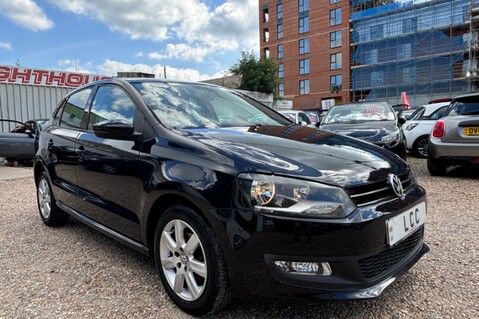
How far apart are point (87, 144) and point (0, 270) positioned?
123 cm

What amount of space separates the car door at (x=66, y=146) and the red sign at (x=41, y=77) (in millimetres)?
9787

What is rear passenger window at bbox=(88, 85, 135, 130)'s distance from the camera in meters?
2.82

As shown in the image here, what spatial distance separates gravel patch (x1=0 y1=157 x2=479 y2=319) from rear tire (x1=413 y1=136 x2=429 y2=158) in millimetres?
5523

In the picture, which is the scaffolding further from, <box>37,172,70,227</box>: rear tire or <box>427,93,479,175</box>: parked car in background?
<box>37,172,70,227</box>: rear tire

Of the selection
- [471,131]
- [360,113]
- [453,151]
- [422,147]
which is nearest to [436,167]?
[453,151]

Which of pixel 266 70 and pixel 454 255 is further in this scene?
pixel 266 70

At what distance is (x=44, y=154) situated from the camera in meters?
4.00

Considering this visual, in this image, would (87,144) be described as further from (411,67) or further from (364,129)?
(411,67)

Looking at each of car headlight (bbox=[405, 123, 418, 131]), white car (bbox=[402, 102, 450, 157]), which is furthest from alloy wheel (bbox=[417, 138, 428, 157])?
car headlight (bbox=[405, 123, 418, 131])

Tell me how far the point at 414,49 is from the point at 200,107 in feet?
136

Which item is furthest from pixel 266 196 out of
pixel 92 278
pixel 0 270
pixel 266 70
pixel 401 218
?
pixel 266 70

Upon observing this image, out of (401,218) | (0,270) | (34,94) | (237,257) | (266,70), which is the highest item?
(266,70)

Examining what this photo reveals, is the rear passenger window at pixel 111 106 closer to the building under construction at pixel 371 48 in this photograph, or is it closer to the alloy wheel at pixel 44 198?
the alloy wheel at pixel 44 198

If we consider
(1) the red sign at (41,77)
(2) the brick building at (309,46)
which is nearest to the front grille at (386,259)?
(1) the red sign at (41,77)
